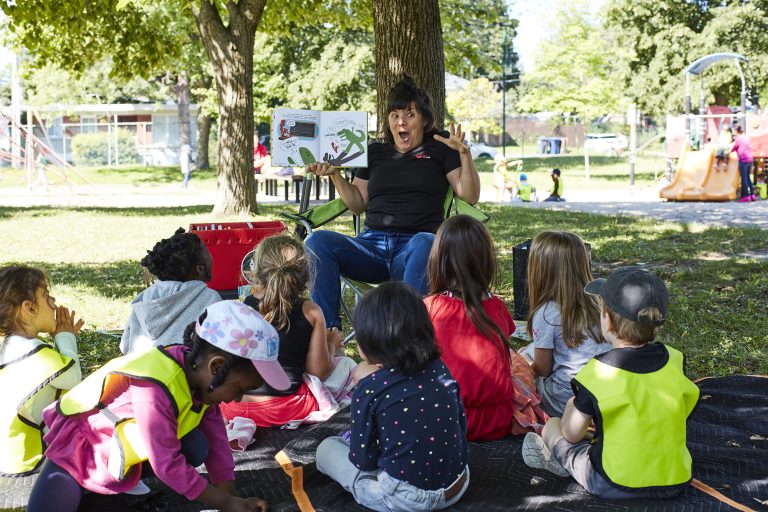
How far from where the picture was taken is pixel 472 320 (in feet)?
11.4

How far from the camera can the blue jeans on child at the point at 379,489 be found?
2.83m

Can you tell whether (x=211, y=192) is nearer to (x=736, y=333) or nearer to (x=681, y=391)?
(x=736, y=333)

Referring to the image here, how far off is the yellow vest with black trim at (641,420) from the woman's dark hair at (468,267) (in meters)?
0.60

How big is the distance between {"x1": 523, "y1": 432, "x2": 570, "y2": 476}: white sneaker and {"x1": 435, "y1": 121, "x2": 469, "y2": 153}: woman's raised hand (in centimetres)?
202

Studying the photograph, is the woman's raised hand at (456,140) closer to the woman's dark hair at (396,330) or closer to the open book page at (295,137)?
the open book page at (295,137)

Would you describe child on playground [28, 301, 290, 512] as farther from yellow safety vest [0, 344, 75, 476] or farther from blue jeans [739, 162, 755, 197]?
blue jeans [739, 162, 755, 197]

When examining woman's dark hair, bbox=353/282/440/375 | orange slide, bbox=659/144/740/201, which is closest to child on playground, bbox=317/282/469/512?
woman's dark hair, bbox=353/282/440/375

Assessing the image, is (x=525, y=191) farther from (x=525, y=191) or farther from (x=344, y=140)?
(x=344, y=140)

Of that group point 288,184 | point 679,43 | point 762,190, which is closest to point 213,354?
point 762,190

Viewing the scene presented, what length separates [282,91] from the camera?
2858cm

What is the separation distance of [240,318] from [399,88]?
9.38 feet

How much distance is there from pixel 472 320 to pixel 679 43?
79.8 feet

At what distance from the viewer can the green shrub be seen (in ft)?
120

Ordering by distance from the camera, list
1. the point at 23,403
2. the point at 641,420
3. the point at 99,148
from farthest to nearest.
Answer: the point at 99,148, the point at 23,403, the point at 641,420
